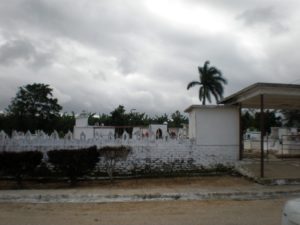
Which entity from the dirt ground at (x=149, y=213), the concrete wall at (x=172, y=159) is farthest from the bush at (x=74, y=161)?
the dirt ground at (x=149, y=213)

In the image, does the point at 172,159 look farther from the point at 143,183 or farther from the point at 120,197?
the point at 120,197

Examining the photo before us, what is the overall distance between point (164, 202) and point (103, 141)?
6296 mm

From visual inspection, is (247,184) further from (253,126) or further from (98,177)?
(253,126)

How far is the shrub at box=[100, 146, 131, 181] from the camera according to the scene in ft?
56.3

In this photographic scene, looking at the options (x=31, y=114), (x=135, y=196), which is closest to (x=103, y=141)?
(x=135, y=196)

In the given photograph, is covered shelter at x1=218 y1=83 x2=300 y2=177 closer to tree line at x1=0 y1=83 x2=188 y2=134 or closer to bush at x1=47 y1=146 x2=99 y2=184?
bush at x1=47 y1=146 x2=99 y2=184

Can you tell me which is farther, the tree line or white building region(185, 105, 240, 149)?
the tree line

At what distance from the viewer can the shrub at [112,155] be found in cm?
1717

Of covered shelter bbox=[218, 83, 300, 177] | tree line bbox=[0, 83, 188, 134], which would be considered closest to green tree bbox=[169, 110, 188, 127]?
tree line bbox=[0, 83, 188, 134]

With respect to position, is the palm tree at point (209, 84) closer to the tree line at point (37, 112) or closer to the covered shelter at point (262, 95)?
the tree line at point (37, 112)

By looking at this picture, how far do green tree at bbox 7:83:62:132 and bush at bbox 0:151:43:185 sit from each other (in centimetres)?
5391

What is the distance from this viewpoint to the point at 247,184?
52.4 ft

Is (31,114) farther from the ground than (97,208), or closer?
farther from the ground

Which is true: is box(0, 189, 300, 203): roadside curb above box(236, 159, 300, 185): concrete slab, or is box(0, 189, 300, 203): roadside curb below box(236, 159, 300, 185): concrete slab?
below
